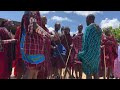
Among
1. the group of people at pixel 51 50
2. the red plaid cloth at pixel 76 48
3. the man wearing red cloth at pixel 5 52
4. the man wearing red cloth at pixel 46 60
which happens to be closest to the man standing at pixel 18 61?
the group of people at pixel 51 50

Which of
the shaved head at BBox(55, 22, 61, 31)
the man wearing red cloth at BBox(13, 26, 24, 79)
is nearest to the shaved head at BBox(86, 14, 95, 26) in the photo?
the shaved head at BBox(55, 22, 61, 31)

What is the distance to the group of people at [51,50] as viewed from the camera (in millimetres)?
9031

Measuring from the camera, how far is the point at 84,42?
30.2 feet

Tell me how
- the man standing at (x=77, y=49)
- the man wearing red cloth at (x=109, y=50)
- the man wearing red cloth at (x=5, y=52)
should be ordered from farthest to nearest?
the man wearing red cloth at (x=109, y=50) → the man standing at (x=77, y=49) → the man wearing red cloth at (x=5, y=52)

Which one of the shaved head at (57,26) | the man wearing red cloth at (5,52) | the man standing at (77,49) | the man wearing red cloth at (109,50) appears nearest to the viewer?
the man wearing red cloth at (5,52)

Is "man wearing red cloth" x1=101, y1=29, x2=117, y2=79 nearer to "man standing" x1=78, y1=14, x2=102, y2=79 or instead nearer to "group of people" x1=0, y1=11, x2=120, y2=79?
"group of people" x1=0, y1=11, x2=120, y2=79

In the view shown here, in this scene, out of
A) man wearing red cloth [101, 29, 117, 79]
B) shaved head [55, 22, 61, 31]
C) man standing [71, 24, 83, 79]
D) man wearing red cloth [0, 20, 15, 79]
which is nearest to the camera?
man wearing red cloth [0, 20, 15, 79]

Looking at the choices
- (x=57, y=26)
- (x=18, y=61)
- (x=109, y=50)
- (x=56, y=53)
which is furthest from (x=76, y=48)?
(x=18, y=61)

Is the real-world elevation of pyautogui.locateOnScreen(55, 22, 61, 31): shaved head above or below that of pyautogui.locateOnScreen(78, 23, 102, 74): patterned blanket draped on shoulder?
above

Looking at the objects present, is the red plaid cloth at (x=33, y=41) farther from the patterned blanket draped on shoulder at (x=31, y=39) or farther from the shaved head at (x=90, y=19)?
the shaved head at (x=90, y=19)

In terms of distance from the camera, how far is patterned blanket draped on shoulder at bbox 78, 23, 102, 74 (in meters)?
9.16
